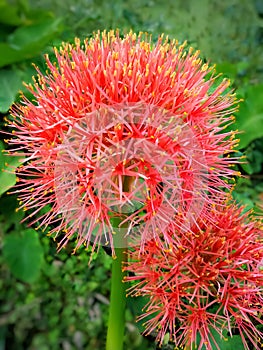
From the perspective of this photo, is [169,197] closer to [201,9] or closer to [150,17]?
[150,17]

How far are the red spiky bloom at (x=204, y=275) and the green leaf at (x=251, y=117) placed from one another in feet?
1.44

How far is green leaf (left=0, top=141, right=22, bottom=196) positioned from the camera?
777mm

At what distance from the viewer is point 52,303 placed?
4.07 feet

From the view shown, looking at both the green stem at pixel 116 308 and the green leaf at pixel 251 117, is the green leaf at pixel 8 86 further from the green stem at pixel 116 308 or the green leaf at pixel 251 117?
the green leaf at pixel 251 117

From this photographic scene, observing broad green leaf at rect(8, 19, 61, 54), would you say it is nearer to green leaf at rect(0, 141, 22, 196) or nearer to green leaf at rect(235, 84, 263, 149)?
green leaf at rect(0, 141, 22, 196)

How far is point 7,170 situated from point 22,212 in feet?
0.32

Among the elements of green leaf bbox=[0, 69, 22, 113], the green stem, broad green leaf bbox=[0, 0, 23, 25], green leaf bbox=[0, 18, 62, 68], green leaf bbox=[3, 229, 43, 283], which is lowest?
the green stem

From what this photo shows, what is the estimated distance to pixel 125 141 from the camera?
0.64 m

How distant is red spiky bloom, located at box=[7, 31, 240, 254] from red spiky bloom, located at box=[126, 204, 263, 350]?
6cm

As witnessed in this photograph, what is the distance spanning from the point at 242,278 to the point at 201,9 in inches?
57.3

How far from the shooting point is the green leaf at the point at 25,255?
800 mm

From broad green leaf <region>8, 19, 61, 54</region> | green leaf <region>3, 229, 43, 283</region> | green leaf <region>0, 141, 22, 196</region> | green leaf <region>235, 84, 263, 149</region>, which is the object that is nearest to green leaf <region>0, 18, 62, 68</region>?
broad green leaf <region>8, 19, 61, 54</region>

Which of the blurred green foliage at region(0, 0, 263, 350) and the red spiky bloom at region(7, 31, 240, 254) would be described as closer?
the red spiky bloom at region(7, 31, 240, 254)

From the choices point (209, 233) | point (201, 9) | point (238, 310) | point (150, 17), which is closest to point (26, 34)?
point (209, 233)
